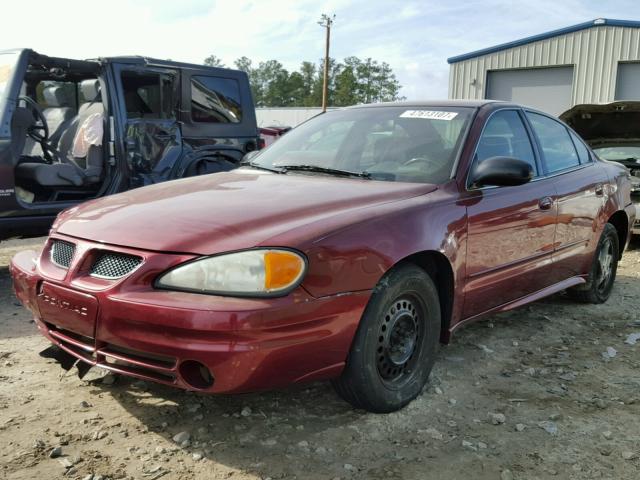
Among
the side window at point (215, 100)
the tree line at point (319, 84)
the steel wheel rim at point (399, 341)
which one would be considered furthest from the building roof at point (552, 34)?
the tree line at point (319, 84)

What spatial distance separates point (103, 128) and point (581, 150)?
13.6ft

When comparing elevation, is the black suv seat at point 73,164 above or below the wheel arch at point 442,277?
above

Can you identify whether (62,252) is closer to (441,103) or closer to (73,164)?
(441,103)

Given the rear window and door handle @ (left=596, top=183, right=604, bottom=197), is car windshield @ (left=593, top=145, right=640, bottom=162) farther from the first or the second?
door handle @ (left=596, top=183, right=604, bottom=197)

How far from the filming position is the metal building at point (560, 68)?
55.9ft

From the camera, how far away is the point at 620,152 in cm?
758

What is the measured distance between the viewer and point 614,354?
3.90m

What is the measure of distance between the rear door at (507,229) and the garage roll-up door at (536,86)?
1526 cm

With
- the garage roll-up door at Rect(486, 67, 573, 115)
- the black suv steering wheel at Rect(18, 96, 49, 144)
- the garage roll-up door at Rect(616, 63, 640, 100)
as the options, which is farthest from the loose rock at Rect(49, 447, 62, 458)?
the garage roll-up door at Rect(616, 63, 640, 100)

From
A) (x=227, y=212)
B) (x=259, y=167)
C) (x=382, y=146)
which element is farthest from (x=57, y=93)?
(x=227, y=212)

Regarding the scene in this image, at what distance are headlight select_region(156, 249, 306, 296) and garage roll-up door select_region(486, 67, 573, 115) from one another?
57.1 feet

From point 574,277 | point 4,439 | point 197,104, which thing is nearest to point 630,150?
point 574,277

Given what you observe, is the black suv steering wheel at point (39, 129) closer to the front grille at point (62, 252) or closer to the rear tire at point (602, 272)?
the front grille at point (62, 252)

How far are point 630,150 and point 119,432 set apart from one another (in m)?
6.99
